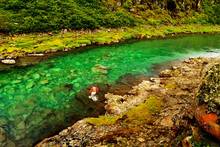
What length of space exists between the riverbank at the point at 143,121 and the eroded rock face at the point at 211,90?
43.5 inches

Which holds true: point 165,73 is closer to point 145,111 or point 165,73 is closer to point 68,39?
point 145,111

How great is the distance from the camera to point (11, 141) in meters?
21.0

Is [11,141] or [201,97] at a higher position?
[201,97]

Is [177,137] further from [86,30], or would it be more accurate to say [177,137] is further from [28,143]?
[86,30]

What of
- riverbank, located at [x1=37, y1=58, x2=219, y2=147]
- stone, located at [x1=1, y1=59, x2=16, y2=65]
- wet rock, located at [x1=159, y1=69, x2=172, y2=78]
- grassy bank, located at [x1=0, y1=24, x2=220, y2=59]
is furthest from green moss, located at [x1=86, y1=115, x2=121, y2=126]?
grassy bank, located at [x1=0, y1=24, x2=220, y2=59]

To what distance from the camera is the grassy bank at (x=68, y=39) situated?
4595cm

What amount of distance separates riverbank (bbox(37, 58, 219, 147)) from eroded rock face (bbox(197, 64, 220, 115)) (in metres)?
1.10

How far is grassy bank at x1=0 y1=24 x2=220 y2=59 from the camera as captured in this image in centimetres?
4595

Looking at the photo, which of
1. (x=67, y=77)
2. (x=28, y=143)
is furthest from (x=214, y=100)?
(x=67, y=77)

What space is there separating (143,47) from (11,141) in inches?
1582

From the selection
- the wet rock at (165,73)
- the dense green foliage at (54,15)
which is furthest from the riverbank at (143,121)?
the dense green foliage at (54,15)

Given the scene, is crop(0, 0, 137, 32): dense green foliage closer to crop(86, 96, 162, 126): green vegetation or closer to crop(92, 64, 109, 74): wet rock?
crop(92, 64, 109, 74): wet rock

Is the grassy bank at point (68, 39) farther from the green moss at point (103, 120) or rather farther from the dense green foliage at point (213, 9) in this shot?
the dense green foliage at point (213, 9)

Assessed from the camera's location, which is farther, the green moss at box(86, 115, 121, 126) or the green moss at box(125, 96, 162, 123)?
the green moss at box(125, 96, 162, 123)
